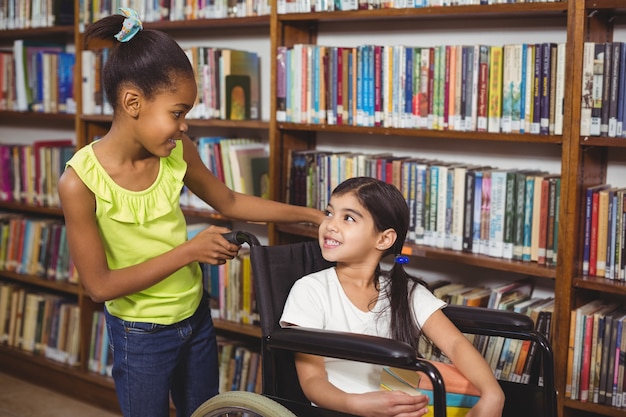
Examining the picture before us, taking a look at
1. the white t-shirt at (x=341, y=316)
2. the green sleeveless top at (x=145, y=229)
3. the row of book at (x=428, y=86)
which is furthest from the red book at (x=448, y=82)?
the green sleeveless top at (x=145, y=229)

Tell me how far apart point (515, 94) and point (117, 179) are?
1.17 metres

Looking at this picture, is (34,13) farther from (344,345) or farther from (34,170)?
(344,345)

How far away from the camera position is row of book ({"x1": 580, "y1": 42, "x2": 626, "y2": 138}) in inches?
86.2

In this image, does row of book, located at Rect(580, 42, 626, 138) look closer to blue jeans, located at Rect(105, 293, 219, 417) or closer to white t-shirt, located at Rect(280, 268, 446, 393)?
white t-shirt, located at Rect(280, 268, 446, 393)

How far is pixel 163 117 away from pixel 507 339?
1.26 metres

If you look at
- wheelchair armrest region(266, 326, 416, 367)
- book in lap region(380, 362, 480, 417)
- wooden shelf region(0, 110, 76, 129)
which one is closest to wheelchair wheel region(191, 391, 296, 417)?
wheelchair armrest region(266, 326, 416, 367)

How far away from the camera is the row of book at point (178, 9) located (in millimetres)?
2926

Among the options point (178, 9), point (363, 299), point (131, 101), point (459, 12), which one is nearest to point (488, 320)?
point (363, 299)

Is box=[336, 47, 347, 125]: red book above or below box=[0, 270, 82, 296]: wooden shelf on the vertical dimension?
above

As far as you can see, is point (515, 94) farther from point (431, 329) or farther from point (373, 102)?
point (431, 329)

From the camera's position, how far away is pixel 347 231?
188 cm

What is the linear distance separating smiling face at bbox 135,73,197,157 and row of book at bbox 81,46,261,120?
1241mm

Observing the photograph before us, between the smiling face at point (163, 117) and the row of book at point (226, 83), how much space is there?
124cm

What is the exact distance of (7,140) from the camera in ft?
13.9
